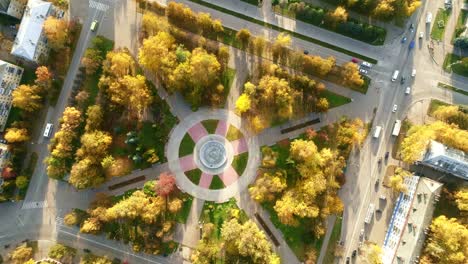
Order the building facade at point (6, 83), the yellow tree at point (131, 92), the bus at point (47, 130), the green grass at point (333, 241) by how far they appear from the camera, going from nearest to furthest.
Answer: the yellow tree at point (131, 92) < the building facade at point (6, 83) < the green grass at point (333, 241) < the bus at point (47, 130)

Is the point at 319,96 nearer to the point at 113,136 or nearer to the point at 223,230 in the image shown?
the point at 223,230

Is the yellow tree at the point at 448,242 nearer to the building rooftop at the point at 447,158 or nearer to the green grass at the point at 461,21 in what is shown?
the building rooftop at the point at 447,158

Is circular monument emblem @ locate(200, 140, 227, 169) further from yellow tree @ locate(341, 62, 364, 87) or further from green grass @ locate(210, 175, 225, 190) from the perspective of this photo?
yellow tree @ locate(341, 62, 364, 87)

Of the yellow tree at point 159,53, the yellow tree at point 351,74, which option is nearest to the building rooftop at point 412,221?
the yellow tree at point 351,74

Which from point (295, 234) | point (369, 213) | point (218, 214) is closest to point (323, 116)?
point (369, 213)

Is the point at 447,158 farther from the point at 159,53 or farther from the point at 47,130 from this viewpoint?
the point at 47,130

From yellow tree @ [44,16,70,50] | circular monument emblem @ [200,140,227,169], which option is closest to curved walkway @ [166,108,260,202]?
circular monument emblem @ [200,140,227,169]

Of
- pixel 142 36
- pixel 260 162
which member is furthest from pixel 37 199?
pixel 260 162
